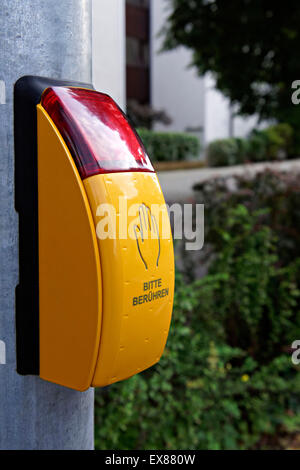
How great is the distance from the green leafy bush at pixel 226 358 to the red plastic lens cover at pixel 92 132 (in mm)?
1676

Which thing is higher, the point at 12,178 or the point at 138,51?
the point at 138,51

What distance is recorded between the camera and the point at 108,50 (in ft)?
7.14

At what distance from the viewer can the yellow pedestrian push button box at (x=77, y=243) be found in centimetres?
97

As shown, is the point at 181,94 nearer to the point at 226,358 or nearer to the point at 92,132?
the point at 226,358

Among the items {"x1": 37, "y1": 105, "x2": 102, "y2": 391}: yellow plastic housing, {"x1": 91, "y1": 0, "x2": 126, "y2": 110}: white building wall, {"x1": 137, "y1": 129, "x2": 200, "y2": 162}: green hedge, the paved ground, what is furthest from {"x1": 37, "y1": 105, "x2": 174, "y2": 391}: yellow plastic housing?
{"x1": 137, "y1": 129, "x2": 200, "y2": 162}: green hedge

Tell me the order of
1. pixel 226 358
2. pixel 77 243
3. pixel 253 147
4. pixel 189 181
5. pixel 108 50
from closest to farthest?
pixel 77 243 → pixel 108 50 → pixel 226 358 → pixel 189 181 → pixel 253 147

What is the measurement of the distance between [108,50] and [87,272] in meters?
1.46

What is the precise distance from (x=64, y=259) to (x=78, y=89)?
34cm

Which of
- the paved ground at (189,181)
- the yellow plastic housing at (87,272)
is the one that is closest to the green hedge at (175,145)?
the paved ground at (189,181)

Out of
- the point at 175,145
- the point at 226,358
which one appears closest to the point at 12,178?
the point at 226,358

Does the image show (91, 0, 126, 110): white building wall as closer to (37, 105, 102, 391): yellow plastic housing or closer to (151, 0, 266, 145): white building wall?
(37, 105, 102, 391): yellow plastic housing

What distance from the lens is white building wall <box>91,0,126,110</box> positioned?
1.88 metres

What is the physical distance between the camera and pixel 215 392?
122 inches

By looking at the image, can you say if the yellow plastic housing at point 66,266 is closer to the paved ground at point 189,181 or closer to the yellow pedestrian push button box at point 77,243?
the yellow pedestrian push button box at point 77,243
